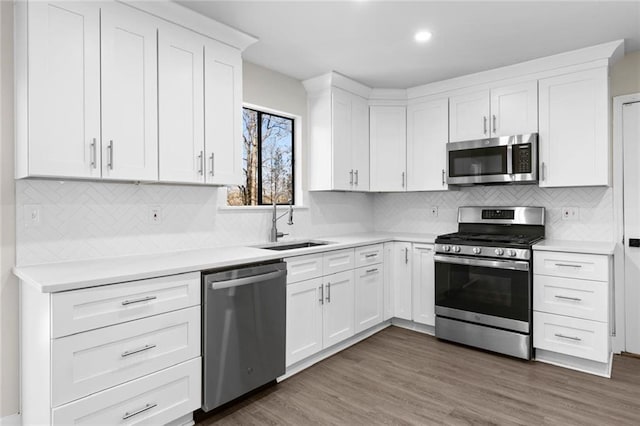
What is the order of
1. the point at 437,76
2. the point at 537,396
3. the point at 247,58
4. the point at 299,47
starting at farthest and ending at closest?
the point at 437,76, the point at 247,58, the point at 299,47, the point at 537,396

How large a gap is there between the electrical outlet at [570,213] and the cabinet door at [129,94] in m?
3.45

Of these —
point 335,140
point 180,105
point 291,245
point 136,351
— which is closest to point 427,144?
point 335,140

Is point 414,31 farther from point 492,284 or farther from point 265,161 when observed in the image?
point 492,284

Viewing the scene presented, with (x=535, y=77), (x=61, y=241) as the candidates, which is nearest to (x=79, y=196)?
(x=61, y=241)

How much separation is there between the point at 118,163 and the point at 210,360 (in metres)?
1.26

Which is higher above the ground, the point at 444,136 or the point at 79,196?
the point at 444,136

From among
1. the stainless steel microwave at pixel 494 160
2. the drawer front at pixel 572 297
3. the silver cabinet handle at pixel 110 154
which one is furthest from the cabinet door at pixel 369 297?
the silver cabinet handle at pixel 110 154

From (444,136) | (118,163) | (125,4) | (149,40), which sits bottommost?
(118,163)

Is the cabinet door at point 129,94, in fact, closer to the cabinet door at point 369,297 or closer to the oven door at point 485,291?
the cabinet door at point 369,297

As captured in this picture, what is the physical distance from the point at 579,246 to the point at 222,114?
2920 millimetres

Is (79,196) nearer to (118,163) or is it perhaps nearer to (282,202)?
(118,163)

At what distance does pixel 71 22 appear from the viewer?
6.41 feet

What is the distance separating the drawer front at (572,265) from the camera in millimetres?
2799

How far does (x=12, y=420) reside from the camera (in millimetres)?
2068
